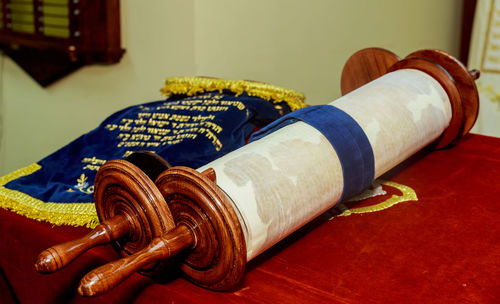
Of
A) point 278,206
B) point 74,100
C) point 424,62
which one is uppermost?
point 424,62

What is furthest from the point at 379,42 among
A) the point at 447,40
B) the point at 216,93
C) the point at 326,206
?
the point at 326,206

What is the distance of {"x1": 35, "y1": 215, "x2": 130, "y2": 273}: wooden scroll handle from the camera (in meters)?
0.56

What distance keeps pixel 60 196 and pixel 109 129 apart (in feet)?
1.07

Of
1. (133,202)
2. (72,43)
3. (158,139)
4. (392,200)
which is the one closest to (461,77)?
(392,200)

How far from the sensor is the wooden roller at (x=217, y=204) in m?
0.59

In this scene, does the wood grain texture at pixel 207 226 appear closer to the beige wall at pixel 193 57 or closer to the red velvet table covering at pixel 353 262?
the red velvet table covering at pixel 353 262

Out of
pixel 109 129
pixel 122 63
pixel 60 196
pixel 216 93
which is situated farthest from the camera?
pixel 122 63

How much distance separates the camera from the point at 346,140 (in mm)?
816

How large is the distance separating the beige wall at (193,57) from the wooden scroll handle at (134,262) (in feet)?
6.51

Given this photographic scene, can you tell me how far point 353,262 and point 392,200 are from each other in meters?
0.26

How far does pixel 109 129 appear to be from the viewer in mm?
1266

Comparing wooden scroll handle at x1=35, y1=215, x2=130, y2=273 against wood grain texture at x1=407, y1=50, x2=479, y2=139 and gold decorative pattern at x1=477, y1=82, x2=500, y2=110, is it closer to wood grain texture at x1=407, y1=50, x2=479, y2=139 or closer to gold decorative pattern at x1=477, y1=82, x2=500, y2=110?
wood grain texture at x1=407, y1=50, x2=479, y2=139

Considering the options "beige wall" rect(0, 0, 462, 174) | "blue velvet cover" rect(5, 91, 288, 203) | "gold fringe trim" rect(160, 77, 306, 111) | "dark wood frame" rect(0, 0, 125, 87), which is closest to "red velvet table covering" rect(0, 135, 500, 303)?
"blue velvet cover" rect(5, 91, 288, 203)

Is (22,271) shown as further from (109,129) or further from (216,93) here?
(216,93)
